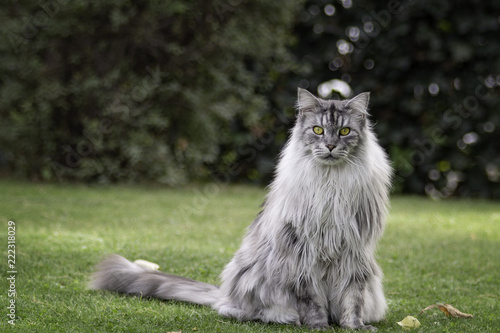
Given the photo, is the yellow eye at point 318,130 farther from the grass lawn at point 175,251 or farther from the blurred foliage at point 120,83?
the blurred foliage at point 120,83

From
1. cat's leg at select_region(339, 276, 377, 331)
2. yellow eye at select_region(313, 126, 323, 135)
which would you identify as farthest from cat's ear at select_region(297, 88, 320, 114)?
cat's leg at select_region(339, 276, 377, 331)

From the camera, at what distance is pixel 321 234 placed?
10.7ft

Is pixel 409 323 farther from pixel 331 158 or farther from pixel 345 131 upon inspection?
pixel 345 131

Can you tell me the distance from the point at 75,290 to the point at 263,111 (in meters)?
7.31

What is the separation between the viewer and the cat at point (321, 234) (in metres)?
3.27

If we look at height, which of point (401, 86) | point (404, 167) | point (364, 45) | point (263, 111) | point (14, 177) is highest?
point (364, 45)

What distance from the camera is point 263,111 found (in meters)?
10.8

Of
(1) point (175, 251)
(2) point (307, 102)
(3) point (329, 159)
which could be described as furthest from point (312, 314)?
(1) point (175, 251)

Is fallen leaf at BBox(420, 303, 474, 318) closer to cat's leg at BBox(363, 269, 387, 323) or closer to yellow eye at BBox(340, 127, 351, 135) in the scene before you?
cat's leg at BBox(363, 269, 387, 323)

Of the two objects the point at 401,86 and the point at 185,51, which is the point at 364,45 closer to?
the point at 401,86

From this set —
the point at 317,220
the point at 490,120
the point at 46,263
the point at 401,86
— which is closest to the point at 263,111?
the point at 401,86

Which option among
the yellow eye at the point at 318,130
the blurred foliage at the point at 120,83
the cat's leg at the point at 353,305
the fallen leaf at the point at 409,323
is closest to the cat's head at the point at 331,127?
the yellow eye at the point at 318,130

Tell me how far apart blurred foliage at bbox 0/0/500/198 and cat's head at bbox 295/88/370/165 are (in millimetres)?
5849

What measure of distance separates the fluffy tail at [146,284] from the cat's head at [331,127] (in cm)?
109
